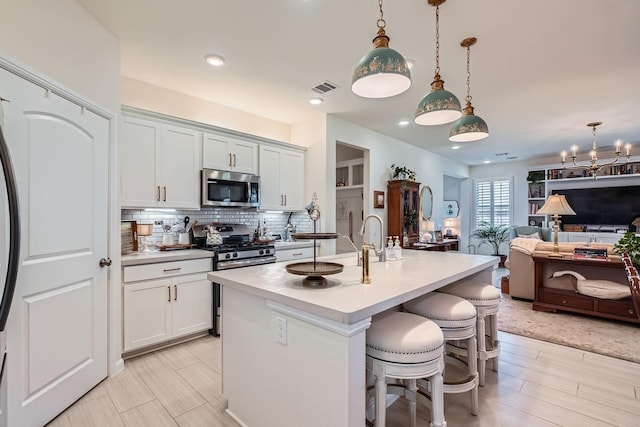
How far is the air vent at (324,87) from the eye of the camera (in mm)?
3484

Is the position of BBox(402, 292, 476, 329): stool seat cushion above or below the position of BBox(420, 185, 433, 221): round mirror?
below

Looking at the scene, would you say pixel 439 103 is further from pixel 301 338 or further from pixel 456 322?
pixel 301 338

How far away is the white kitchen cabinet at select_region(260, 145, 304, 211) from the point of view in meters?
4.16

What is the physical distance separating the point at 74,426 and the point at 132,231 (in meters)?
1.73

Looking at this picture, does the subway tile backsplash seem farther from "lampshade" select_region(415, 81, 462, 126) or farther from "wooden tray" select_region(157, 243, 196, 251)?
"lampshade" select_region(415, 81, 462, 126)

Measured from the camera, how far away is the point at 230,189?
3.75m

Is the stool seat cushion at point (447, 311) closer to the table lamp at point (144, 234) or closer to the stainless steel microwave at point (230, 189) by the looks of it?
the stainless steel microwave at point (230, 189)

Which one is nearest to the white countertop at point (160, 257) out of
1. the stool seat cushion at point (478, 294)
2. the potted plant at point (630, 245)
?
the stool seat cushion at point (478, 294)

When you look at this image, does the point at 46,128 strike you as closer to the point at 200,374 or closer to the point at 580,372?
the point at 200,374

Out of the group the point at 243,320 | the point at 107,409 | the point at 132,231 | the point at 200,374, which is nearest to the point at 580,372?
the point at 243,320

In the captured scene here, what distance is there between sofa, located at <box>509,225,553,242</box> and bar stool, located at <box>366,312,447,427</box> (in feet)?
22.4

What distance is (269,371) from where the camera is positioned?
1581 mm

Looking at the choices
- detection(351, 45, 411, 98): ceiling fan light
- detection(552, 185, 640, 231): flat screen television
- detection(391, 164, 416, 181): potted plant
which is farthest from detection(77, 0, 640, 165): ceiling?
detection(552, 185, 640, 231): flat screen television

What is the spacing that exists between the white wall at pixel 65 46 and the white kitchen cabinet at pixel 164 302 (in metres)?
1.45
